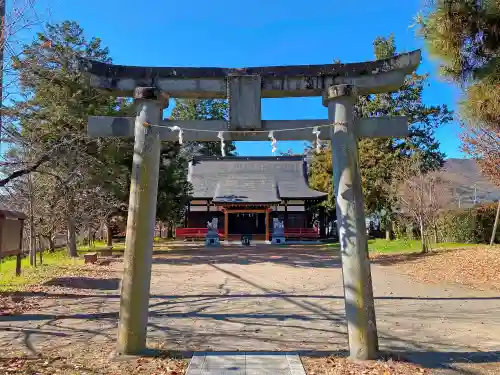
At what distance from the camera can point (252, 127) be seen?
516 centimetres

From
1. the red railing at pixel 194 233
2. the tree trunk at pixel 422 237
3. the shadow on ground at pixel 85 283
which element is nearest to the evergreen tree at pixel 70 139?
the shadow on ground at pixel 85 283

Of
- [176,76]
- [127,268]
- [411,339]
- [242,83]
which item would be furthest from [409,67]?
[127,268]

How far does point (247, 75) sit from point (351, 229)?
2.39 m

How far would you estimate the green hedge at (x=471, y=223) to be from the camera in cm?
1927

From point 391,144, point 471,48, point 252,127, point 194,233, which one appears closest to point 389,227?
point 391,144

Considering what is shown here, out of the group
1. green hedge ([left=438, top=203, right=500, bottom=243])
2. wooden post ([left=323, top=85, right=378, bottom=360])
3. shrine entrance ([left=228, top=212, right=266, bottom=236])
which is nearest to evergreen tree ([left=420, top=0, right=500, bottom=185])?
wooden post ([left=323, top=85, right=378, bottom=360])

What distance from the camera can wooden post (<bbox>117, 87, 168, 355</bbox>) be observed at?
4.63m

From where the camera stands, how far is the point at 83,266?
45.6ft

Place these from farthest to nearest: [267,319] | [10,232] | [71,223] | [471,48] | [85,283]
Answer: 1. [71,223]
2. [85,283]
3. [10,232]
4. [471,48]
5. [267,319]

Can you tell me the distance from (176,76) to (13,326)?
4539mm

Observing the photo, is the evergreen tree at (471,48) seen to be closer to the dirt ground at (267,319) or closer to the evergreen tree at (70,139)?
the dirt ground at (267,319)

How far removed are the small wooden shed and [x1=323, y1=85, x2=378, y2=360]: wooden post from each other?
8213mm

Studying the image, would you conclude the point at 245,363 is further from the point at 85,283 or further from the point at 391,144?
the point at 391,144

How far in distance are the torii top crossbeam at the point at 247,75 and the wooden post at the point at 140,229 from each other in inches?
12.4
